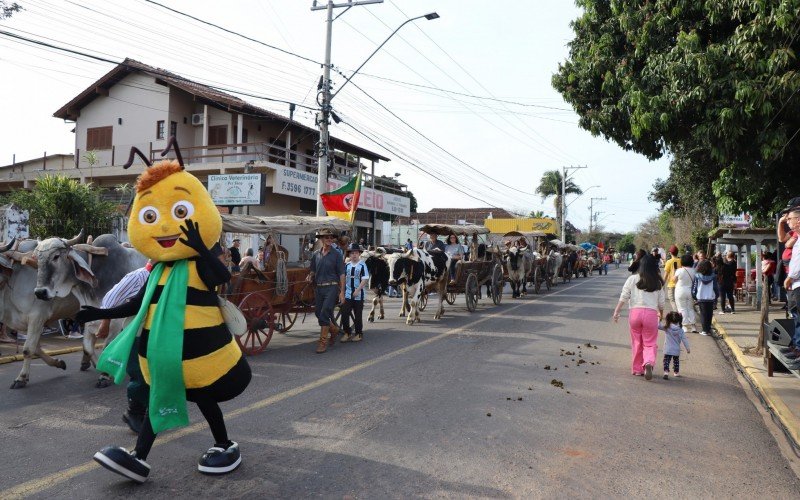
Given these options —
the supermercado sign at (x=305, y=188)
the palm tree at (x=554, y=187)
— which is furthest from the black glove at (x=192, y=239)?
the palm tree at (x=554, y=187)

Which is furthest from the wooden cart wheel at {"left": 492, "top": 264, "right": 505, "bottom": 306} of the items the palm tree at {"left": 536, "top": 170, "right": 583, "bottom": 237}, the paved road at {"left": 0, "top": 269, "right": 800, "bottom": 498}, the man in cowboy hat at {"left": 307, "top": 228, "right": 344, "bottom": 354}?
the palm tree at {"left": 536, "top": 170, "right": 583, "bottom": 237}

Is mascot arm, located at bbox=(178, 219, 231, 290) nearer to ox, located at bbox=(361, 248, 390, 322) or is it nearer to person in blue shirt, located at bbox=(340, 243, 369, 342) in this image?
person in blue shirt, located at bbox=(340, 243, 369, 342)

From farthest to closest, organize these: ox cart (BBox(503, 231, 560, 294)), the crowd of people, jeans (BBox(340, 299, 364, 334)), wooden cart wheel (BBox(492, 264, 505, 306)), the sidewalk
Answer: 1. ox cart (BBox(503, 231, 560, 294))
2. wooden cart wheel (BBox(492, 264, 505, 306))
3. jeans (BBox(340, 299, 364, 334))
4. the sidewalk
5. the crowd of people

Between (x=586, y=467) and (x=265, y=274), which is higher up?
(x=265, y=274)

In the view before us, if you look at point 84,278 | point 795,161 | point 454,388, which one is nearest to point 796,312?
point 454,388

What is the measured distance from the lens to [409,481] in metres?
4.32

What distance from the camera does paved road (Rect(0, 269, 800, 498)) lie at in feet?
14.0

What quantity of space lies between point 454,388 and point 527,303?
479 inches

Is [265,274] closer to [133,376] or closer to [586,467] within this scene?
[133,376]

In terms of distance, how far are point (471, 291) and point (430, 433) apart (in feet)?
34.6

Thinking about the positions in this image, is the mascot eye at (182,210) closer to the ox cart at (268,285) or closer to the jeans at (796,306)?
the ox cart at (268,285)

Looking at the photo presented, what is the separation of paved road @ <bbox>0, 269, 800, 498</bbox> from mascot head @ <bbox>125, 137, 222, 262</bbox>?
171 cm

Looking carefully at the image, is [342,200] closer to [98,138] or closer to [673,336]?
[673,336]

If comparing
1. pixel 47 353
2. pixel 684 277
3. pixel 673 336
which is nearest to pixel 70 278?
pixel 47 353
